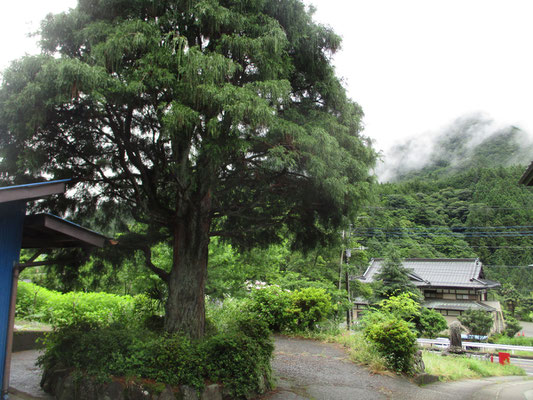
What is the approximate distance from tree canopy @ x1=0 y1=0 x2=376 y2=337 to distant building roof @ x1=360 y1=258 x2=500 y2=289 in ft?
77.1

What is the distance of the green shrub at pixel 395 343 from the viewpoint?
821cm

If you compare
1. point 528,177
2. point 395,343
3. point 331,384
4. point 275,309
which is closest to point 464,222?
point 275,309

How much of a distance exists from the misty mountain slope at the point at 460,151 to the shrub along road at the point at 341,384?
69229 mm

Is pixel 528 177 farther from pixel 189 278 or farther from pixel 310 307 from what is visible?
pixel 310 307

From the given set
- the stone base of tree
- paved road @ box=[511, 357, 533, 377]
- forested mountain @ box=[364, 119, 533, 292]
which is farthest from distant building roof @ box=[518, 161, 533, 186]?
forested mountain @ box=[364, 119, 533, 292]

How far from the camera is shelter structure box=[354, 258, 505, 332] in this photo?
2859 cm

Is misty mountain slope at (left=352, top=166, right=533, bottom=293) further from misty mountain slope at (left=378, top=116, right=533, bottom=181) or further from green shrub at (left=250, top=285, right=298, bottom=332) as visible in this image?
green shrub at (left=250, top=285, right=298, bottom=332)

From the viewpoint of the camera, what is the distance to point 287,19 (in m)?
7.17

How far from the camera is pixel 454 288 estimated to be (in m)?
30.2

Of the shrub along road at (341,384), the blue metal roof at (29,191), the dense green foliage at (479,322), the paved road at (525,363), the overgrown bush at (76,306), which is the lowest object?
the paved road at (525,363)

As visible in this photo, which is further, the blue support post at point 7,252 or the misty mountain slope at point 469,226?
the misty mountain slope at point 469,226

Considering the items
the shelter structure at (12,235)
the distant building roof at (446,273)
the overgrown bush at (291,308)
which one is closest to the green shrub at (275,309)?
the overgrown bush at (291,308)

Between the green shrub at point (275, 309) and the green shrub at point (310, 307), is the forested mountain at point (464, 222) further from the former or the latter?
the green shrub at point (275, 309)

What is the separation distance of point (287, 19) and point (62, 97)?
426cm
